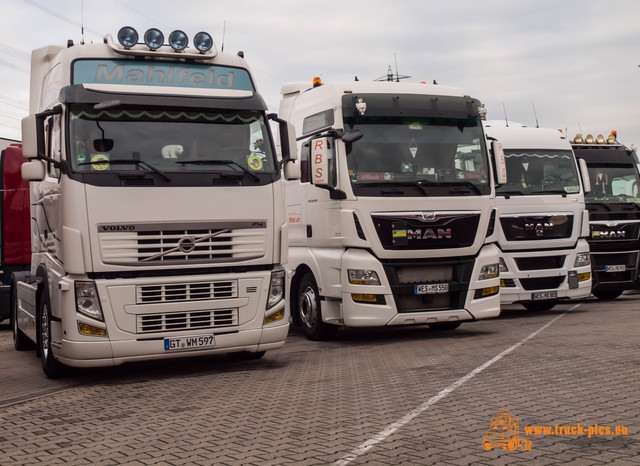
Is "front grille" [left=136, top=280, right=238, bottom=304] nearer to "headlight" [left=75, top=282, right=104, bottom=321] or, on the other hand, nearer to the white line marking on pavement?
"headlight" [left=75, top=282, right=104, bottom=321]

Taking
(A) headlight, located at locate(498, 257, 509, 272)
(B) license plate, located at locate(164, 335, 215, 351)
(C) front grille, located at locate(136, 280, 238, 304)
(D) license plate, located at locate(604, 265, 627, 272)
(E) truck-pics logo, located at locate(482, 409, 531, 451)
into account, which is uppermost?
(C) front grille, located at locate(136, 280, 238, 304)

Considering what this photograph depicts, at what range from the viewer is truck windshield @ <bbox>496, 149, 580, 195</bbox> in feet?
52.6

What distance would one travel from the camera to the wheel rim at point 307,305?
1316cm

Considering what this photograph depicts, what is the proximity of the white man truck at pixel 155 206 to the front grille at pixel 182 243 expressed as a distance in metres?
0.01

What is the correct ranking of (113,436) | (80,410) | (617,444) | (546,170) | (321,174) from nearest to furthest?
(617,444) < (113,436) < (80,410) < (321,174) < (546,170)

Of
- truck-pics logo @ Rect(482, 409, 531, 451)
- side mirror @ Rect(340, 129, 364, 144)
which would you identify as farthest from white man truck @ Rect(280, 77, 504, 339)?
truck-pics logo @ Rect(482, 409, 531, 451)

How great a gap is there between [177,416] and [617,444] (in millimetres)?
3495

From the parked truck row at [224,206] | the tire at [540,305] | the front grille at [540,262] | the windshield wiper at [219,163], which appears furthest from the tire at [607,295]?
the windshield wiper at [219,163]

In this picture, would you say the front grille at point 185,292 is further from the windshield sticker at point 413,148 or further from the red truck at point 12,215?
the red truck at point 12,215

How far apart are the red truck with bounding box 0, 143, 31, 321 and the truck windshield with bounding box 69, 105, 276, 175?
277 inches

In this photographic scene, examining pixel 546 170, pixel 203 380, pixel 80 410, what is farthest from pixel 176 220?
pixel 546 170

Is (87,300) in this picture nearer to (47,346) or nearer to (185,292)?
(185,292)

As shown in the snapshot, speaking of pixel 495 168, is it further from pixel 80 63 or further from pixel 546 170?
pixel 80 63

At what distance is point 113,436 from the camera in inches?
260
